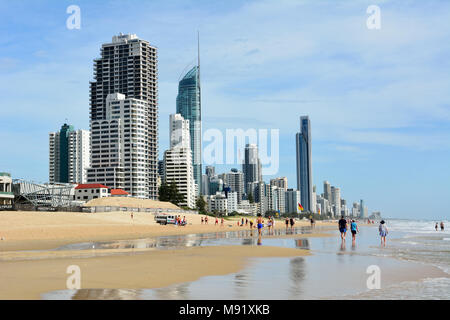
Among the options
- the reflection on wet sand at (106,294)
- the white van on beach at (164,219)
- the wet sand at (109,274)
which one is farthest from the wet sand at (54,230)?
the reflection on wet sand at (106,294)

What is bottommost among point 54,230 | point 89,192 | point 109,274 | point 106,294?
point 54,230

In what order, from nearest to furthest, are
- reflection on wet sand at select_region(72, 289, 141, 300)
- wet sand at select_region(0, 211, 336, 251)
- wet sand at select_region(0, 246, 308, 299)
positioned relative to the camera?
reflection on wet sand at select_region(72, 289, 141, 300) < wet sand at select_region(0, 246, 308, 299) < wet sand at select_region(0, 211, 336, 251)

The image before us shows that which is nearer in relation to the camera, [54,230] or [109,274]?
[109,274]

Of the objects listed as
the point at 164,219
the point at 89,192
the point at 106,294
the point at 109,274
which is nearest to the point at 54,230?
the point at 109,274

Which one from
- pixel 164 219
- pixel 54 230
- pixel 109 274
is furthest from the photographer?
pixel 164 219

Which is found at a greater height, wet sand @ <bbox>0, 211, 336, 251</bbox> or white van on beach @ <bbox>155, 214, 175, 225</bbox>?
wet sand @ <bbox>0, 211, 336, 251</bbox>

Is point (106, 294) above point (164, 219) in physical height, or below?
above

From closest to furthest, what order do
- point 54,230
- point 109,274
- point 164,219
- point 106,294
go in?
point 106,294, point 109,274, point 54,230, point 164,219

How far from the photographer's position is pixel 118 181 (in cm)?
19825

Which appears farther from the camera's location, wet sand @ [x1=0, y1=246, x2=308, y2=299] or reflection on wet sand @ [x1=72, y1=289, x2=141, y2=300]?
wet sand @ [x1=0, y1=246, x2=308, y2=299]

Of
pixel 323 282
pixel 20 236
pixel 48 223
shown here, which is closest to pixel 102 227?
pixel 48 223

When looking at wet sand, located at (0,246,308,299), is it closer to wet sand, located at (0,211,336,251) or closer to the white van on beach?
wet sand, located at (0,211,336,251)

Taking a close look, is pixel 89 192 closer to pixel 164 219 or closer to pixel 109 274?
pixel 164 219

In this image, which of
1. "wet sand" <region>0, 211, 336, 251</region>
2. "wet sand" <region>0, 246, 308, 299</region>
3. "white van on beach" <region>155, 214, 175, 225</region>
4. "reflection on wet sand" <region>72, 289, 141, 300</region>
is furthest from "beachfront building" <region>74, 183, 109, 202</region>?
"reflection on wet sand" <region>72, 289, 141, 300</region>
